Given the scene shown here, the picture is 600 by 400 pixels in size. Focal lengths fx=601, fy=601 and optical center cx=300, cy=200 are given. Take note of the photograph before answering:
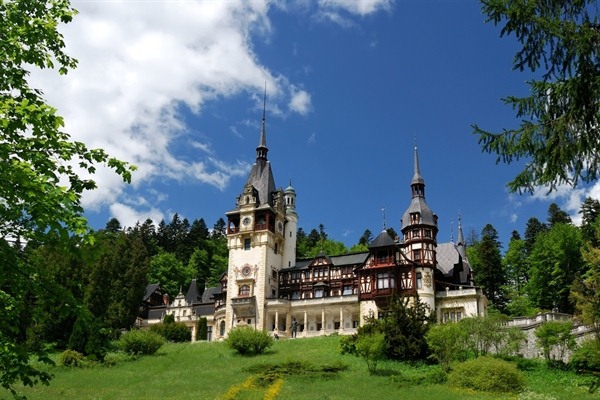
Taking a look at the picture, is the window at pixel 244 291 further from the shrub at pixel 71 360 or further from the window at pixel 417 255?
the shrub at pixel 71 360

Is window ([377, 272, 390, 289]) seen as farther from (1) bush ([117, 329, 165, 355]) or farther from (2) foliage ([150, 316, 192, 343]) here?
(1) bush ([117, 329, 165, 355])

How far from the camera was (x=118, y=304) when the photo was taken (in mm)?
60469

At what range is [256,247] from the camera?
223 feet

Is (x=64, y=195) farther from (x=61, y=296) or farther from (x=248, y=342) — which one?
(x=248, y=342)

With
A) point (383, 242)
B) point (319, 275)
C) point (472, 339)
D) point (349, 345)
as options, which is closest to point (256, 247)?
point (319, 275)

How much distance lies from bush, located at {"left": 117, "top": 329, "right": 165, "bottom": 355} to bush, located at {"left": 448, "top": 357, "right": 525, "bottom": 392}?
25358mm

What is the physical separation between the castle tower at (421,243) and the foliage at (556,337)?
20.4m

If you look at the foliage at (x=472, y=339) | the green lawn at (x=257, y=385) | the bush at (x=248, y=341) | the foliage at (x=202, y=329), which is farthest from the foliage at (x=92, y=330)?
the foliage at (x=202, y=329)

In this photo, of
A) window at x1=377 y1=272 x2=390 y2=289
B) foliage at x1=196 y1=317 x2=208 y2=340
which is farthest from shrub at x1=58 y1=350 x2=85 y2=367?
window at x1=377 y1=272 x2=390 y2=289

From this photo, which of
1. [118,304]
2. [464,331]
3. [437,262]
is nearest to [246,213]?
[118,304]

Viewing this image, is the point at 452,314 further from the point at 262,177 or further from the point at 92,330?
the point at 92,330

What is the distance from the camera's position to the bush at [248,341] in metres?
46.3

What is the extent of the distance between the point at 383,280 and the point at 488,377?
2933cm

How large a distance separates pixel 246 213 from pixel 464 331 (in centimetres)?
3510
